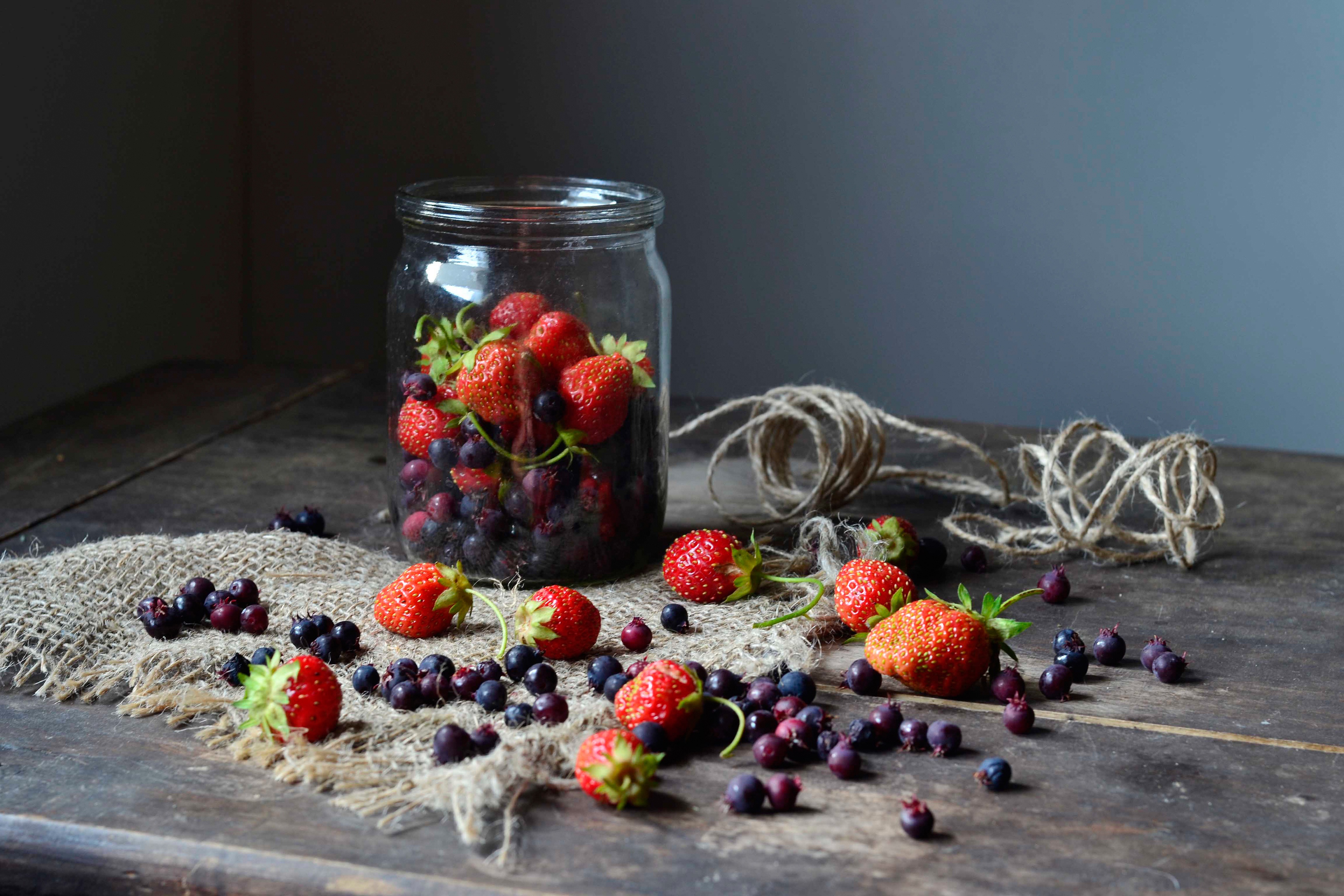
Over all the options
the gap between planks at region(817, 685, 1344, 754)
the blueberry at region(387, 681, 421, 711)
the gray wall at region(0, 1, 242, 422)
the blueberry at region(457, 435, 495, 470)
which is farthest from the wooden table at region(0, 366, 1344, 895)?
the gray wall at region(0, 1, 242, 422)

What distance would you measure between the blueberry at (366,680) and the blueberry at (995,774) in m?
0.45

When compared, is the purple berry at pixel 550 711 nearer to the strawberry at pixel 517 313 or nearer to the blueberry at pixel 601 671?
the blueberry at pixel 601 671

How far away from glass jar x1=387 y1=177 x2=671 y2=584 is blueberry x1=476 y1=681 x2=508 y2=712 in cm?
26

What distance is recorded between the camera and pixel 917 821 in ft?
2.57

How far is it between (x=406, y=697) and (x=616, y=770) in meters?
0.22

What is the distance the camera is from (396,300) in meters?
1.28

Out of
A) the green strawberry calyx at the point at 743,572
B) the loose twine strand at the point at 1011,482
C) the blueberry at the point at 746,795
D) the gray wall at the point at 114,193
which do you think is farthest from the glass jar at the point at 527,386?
the gray wall at the point at 114,193

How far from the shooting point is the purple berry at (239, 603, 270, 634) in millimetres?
1092

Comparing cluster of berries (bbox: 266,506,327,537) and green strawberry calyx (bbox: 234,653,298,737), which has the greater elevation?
green strawberry calyx (bbox: 234,653,298,737)

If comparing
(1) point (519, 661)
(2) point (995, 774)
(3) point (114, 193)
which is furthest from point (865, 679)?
(3) point (114, 193)

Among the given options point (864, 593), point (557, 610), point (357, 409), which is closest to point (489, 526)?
point (557, 610)

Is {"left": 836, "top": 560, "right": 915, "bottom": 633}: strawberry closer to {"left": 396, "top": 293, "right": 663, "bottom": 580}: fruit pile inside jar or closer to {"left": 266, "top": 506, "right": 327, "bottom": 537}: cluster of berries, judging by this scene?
{"left": 396, "top": 293, "right": 663, "bottom": 580}: fruit pile inside jar

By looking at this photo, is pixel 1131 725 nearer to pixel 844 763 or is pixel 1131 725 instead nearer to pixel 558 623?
pixel 844 763

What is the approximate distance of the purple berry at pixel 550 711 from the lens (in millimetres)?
917
